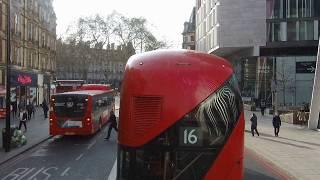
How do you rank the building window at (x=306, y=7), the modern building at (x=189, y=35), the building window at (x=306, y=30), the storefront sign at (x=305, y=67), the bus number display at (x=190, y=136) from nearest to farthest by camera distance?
the bus number display at (x=190, y=136) → the building window at (x=306, y=30) → the building window at (x=306, y=7) → the storefront sign at (x=305, y=67) → the modern building at (x=189, y=35)

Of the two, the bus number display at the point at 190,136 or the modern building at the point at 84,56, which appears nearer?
the bus number display at the point at 190,136

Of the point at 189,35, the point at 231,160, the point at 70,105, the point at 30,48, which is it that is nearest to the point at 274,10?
the point at 30,48

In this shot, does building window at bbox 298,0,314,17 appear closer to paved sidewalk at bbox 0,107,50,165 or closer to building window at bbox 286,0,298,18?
building window at bbox 286,0,298,18

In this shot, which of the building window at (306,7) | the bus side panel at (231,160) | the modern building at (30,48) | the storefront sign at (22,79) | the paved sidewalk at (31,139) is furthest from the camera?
the building window at (306,7)

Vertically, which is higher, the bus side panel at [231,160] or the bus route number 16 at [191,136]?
the bus route number 16 at [191,136]

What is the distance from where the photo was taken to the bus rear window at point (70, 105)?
25.0m

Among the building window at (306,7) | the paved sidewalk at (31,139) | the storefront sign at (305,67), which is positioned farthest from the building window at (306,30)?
the paved sidewalk at (31,139)

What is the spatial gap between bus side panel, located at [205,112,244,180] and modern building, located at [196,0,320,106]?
54555 mm

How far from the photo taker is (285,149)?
22.2 metres

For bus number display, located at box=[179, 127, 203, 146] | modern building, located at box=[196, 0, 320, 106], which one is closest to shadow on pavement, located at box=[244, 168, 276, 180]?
bus number display, located at box=[179, 127, 203, 146]

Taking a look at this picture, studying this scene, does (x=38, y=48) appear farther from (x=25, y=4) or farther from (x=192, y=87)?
(x=192, y=87)

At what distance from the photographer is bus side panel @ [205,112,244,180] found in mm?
8844

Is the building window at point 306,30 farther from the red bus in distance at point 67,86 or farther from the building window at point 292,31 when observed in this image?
the red bus in distance at point 67,86

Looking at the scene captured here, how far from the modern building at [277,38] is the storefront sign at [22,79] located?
23550 millimetres
